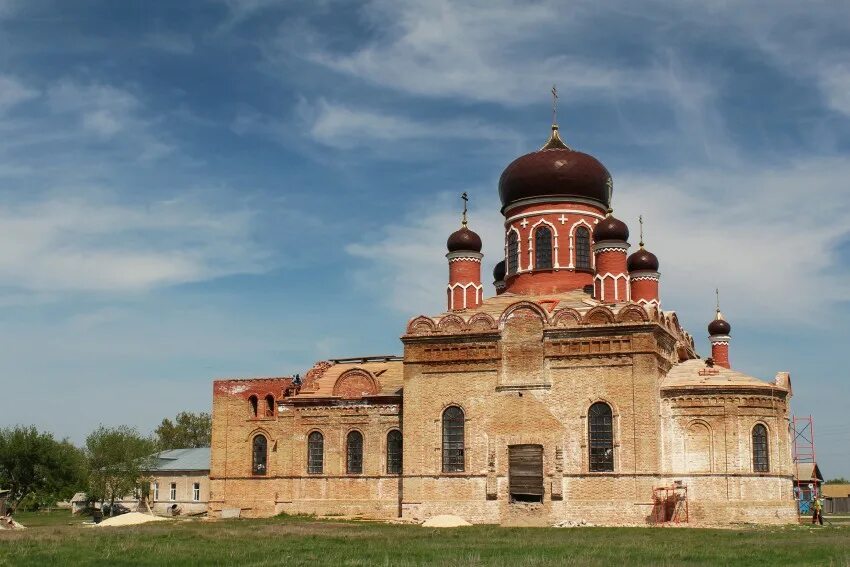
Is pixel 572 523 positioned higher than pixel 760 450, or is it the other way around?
pixel 760 450

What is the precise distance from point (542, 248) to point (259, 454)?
12.8 m

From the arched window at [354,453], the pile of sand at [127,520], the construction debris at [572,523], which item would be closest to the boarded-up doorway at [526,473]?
the construction debris at [572,523]

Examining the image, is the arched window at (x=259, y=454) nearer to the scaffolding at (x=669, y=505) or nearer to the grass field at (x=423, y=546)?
the grass field at (x=423, y=546)

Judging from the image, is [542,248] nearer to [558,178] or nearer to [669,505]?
[558,178]

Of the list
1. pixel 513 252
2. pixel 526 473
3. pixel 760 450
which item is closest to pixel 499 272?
pixel 513 252

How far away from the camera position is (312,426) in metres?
36.5

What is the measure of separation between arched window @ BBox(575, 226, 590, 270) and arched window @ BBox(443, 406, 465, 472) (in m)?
7.25

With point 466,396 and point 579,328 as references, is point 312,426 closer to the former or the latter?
point 466,396

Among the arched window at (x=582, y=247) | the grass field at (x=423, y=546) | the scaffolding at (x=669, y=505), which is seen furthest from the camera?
the arched window at (x=582, y=247)

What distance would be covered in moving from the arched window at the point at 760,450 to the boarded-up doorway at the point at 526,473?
6369 mm

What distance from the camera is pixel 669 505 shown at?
29.9 meters

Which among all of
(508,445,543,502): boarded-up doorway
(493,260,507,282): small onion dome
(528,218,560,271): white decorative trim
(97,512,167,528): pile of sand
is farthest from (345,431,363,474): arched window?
(493,260,507,282): small onion dome

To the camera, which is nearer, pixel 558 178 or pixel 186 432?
pixel 558 178

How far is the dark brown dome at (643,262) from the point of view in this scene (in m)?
34.8
